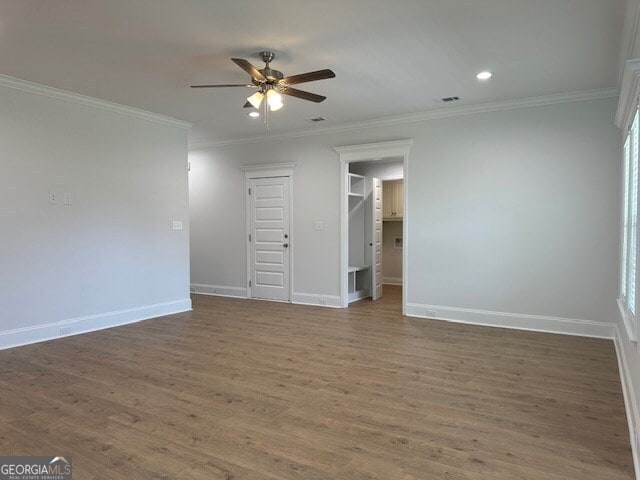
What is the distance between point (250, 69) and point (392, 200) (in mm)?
6177

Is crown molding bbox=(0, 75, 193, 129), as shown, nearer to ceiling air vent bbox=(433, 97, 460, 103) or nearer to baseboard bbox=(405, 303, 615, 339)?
ceiling air vent bbox=(433, 97, 460, 103)

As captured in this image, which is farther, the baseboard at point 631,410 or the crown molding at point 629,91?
the crown molding at point 629,91

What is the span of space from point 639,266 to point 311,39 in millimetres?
2851

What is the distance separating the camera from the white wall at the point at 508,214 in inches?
196

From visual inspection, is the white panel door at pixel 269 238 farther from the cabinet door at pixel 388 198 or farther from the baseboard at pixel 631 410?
the baseboard at pixel 631 410

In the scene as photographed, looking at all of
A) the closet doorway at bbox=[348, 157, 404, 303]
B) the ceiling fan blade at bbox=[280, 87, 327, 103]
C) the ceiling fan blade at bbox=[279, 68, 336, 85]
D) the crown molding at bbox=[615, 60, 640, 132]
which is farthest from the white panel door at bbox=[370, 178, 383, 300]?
the ceiling fan blade at bbox=[279, 68, 336, 85]

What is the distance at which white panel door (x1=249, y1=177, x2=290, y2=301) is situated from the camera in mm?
7305

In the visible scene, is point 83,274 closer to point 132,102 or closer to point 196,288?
point 132,102

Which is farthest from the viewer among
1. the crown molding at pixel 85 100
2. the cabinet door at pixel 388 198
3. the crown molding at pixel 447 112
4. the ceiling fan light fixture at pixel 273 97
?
the cabinet door at pixel 388 198

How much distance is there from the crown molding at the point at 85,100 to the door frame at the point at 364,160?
246 centimetres

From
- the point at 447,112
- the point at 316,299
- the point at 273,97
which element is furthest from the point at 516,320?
the point at 273,97

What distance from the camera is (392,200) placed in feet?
30.5

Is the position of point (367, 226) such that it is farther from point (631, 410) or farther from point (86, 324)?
point (631, 410)

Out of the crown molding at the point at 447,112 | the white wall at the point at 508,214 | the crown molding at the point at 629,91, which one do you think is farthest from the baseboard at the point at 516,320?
the crown molding at the point at 447,112
